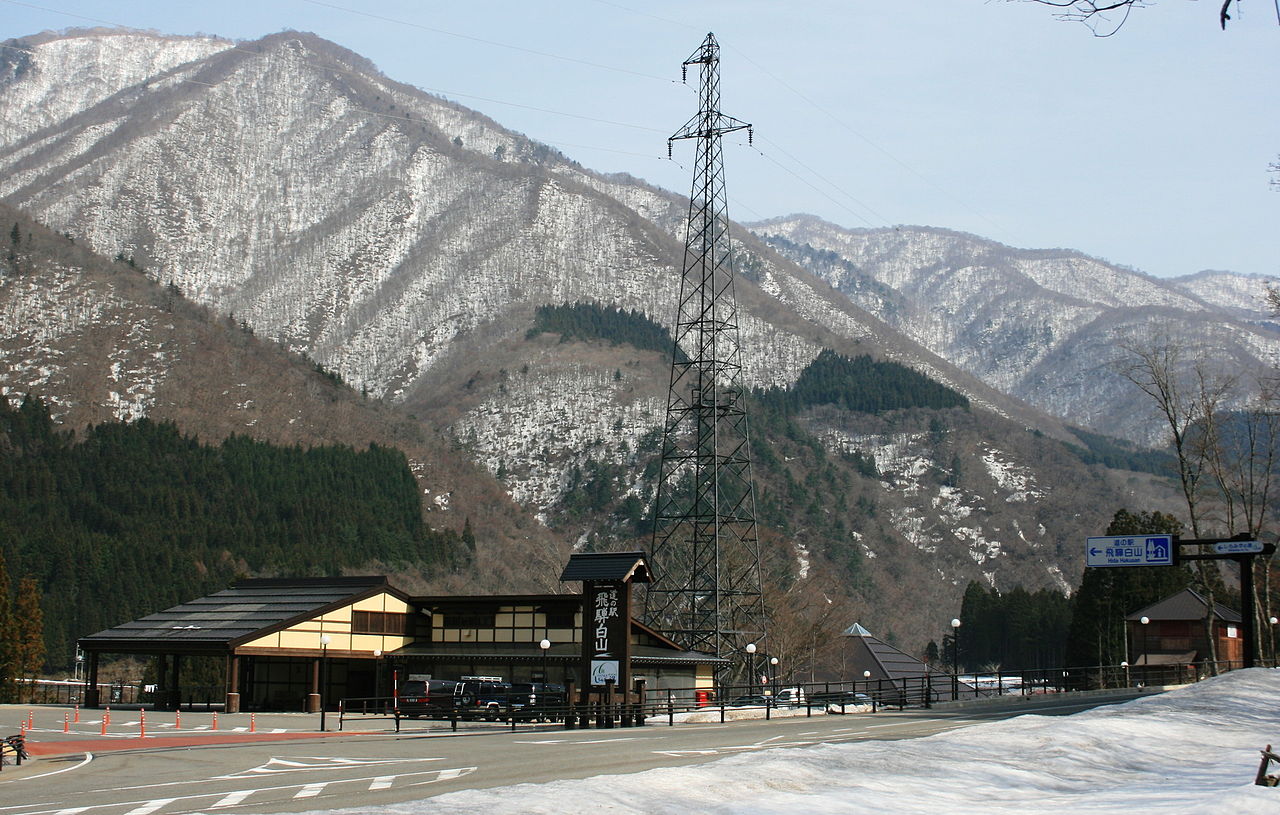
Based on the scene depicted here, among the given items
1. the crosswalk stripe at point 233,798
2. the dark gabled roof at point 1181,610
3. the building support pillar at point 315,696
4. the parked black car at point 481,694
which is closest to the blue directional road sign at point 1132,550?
the parked black car at point 481,694

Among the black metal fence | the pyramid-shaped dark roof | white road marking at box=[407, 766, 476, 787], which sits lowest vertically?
the pyramid-shaped dark roof

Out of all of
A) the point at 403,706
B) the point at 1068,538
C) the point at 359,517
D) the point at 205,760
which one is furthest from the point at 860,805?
the point at 1068,538

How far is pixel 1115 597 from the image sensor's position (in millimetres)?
80875

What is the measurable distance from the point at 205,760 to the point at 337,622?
28306 mm

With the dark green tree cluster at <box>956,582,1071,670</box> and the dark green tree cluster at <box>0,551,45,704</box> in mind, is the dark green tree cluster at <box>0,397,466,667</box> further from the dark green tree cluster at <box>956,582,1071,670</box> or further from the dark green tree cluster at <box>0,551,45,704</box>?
the dark green tree cluster at <box>956,582,1071,670</box>

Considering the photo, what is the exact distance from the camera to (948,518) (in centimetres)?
19712

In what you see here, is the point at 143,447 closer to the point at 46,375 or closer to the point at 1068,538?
the point at 46,375

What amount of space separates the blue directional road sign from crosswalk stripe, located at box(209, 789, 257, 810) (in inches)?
1146

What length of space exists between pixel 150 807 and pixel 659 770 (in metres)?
7.23

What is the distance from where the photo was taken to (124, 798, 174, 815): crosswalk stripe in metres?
16.8

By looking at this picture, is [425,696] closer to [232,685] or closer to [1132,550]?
[232,685]

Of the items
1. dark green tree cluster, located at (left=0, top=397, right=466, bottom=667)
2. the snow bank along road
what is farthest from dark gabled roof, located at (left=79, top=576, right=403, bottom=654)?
dark green tree cluster, located at (left=0, top=397, right=466, bottom=667)

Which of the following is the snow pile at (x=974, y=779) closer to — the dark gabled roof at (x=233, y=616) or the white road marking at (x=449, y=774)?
the white road marking at (x=449, y=774)

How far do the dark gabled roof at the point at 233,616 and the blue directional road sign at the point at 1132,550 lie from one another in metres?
31.5
